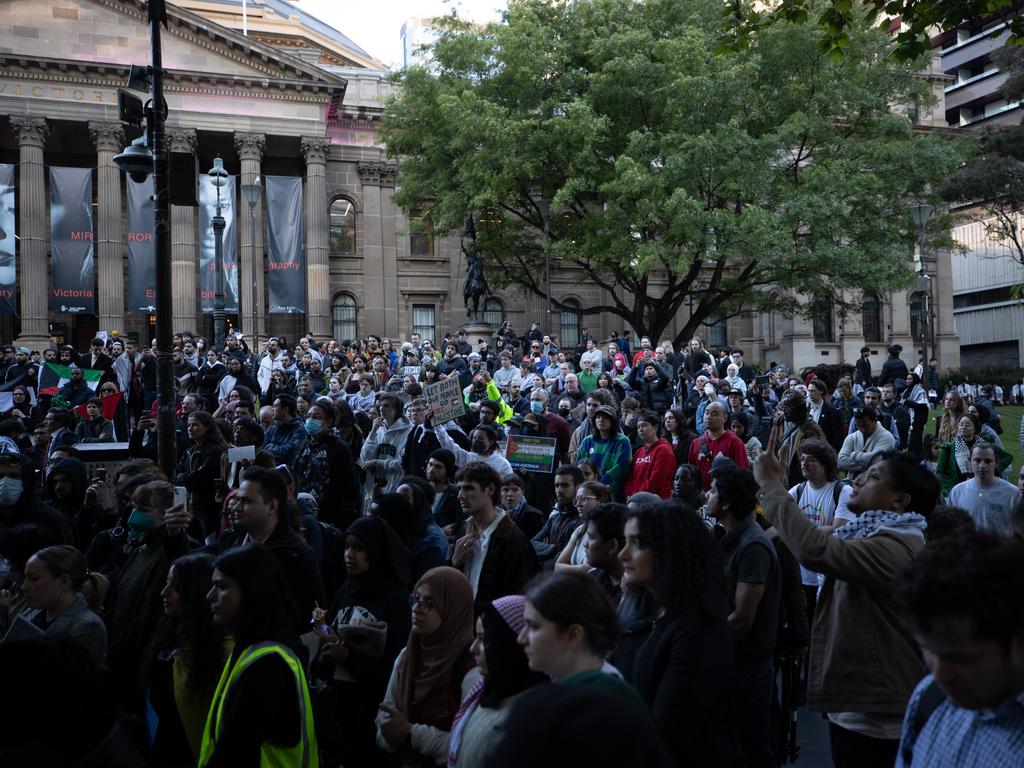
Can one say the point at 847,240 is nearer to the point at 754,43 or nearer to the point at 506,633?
the point at 754,43

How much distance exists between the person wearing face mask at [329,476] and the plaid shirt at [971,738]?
21.4 feet

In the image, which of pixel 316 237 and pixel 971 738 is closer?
pixel 971 738

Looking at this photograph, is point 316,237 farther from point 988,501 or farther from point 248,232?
point 988,501

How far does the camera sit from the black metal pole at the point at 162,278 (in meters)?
9.38

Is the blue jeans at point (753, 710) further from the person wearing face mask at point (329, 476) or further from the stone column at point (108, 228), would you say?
the stone column at point (108, 228)

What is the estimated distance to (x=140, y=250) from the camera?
119 feet

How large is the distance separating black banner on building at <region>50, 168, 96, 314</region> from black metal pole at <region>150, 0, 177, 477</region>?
2862cm

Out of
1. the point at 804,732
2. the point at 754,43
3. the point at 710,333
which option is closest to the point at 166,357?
the point at 804,732

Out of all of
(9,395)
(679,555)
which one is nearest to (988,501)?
(679,555)

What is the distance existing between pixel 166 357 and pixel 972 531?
8426mm

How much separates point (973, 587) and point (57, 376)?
1888 cm

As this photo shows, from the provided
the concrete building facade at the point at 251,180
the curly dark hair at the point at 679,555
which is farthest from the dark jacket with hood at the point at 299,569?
the concrete building facade at the point at 251,180

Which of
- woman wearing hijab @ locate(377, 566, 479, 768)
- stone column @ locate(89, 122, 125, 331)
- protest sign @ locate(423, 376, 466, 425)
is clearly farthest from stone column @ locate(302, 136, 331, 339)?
woman wearing hijab @ locate(377, 566, 479, 768)

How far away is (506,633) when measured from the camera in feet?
11.1
